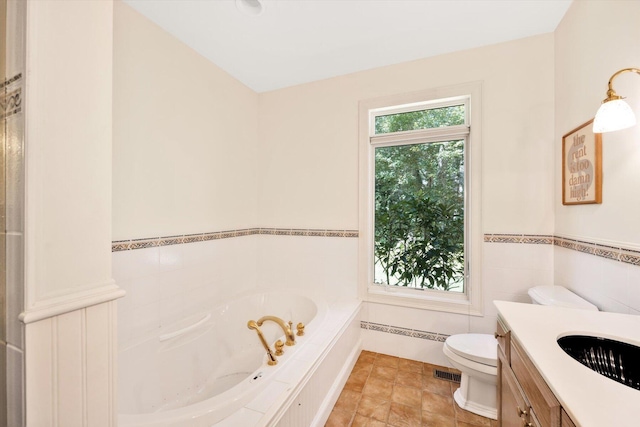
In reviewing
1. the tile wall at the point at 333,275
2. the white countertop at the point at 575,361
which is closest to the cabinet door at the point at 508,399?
the white countertop at the point at 575,361

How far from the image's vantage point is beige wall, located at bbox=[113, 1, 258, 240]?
1.61 meters

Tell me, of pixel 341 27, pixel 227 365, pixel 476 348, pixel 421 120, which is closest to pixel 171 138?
pixel 341 27

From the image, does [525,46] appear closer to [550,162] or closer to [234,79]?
[550,162]

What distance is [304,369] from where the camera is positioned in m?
1.34

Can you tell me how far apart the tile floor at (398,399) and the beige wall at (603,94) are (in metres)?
1.26

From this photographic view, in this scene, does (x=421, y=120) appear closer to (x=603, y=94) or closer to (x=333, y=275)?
(x=603, y=94)

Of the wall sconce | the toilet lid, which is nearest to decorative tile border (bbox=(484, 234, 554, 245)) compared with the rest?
the toilet lid

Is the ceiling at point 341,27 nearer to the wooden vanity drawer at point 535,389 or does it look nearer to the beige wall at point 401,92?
the beige wall at point 401,92

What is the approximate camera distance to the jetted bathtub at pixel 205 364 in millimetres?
1082

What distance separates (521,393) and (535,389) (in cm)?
16

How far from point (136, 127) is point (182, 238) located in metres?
0.78

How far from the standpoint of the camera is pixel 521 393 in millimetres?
929

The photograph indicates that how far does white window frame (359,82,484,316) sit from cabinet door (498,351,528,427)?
94cm

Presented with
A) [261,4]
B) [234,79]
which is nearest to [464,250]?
[261,4]
